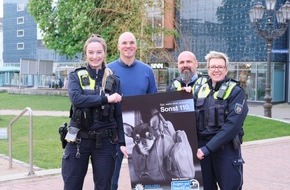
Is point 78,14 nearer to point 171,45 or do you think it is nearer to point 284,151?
point 171,45

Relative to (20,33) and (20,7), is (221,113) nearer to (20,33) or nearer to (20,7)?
(20,33)

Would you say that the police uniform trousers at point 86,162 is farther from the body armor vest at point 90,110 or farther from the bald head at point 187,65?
the bald head at point 187,65

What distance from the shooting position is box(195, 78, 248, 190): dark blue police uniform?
4293 millimetres

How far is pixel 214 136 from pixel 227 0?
96.5ft

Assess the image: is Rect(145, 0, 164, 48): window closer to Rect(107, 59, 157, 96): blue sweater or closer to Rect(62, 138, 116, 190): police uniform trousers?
Rect(107, 59, 157, 96): blue sweater

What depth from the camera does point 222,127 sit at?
4.31 metres

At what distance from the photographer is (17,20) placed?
64250mm

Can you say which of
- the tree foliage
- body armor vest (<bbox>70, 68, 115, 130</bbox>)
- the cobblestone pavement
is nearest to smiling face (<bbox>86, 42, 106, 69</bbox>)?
body armor vest (<bbox>70, 68, 115, 130</bbox>)

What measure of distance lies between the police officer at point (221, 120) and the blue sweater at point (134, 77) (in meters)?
1.00

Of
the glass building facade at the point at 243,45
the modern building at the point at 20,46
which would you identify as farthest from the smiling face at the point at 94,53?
the modern building at the point at 20,46

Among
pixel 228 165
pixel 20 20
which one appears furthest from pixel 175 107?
pixel 20 20

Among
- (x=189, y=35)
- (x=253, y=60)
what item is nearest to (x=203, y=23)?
(x=189, y=35)

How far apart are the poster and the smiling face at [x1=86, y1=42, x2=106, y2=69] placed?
0.46 meters

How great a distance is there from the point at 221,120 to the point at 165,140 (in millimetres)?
549
